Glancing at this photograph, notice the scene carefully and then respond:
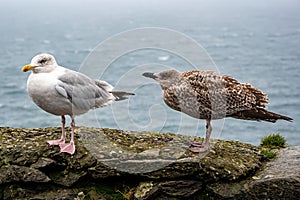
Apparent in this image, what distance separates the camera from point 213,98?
30.7ft

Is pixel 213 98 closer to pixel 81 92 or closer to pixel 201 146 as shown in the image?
pixel 201 146

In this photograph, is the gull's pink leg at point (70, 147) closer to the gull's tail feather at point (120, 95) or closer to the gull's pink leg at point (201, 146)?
the gull's tail feather at point (120, 95)

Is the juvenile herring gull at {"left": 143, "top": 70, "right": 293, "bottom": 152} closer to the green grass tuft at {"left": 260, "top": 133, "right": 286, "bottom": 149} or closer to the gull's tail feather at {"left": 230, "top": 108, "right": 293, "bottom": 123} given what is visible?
the gull's tail feather at {"left": 230, "top": 108, "right": 293, "bottom": 123}

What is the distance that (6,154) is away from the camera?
9.82 m

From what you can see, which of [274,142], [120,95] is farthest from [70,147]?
[274,142]

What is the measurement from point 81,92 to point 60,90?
613mm

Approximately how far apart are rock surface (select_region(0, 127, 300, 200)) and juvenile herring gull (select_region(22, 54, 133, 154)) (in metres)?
0.53

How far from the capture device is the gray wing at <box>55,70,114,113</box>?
30.1ft

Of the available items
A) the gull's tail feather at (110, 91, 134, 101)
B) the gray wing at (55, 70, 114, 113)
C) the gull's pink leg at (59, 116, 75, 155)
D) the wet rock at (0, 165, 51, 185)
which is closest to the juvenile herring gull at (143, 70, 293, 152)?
the gull's tail feather at (110, 91, 134, 101)

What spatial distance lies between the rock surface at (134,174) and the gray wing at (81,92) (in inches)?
43.6

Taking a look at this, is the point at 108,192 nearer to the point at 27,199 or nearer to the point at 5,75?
the point at 27,199

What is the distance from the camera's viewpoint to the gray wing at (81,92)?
30.1 ft

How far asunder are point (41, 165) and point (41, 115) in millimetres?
55131

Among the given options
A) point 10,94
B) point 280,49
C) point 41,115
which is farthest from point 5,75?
point 280,49
